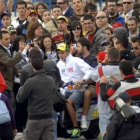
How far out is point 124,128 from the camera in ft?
33.0

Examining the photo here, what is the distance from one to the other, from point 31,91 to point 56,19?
6.14 m

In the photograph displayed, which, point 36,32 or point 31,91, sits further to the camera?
point 36,32

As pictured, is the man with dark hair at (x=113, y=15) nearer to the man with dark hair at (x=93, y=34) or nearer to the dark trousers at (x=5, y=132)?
the man with dark hair at (x=93, y=34)

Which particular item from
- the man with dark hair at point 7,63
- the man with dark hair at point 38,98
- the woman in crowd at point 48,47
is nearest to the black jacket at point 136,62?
the man with dark hair at point 38,98

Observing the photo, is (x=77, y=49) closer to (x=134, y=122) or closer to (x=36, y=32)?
(x=36, y=32)

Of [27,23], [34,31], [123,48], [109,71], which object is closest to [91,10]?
[27,23]

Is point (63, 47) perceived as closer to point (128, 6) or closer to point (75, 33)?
point (75, 33)

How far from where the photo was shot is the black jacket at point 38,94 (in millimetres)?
12453

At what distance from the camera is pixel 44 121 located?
12.6 metres

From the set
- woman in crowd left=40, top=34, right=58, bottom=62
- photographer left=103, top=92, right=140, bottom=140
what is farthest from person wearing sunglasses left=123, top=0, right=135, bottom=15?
photographer left=103, top=92, right=140, bottom=140

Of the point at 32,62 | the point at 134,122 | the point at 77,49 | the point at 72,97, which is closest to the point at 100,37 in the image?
the point at 77,49

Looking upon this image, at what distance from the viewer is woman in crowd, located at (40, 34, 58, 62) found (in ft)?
51.2

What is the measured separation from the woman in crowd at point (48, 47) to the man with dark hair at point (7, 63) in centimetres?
53

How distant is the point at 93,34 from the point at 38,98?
13.7ft
